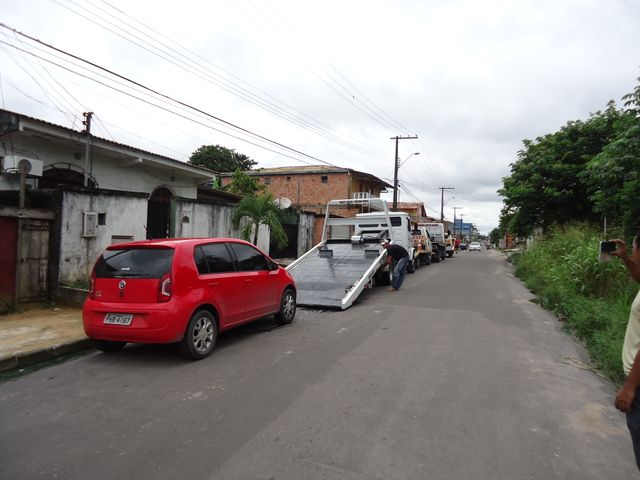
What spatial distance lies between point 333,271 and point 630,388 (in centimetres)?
879

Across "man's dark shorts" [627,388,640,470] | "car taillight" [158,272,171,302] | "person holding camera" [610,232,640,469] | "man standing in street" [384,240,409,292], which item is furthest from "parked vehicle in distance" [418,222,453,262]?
"man's dark shorts" [627,388,640,470]

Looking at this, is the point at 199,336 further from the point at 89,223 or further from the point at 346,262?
the point at 346,262

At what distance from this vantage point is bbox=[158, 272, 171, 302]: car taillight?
5152mm

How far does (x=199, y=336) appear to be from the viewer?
5445 millimetres

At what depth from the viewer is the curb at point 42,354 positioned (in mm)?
5047

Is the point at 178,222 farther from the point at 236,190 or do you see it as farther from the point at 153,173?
the point at 236,190

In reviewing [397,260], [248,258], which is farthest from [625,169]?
[248,258]

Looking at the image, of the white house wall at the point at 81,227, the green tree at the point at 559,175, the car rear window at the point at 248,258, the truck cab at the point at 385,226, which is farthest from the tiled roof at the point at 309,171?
the car rear window at the point at 248,258

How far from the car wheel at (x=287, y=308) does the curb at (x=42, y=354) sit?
2999 millimetres

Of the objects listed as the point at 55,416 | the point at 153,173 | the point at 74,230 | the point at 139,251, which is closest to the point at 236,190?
the point at 153,173

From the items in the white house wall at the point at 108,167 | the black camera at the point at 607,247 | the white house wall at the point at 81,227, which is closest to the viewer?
the black camera at the point at 607,247

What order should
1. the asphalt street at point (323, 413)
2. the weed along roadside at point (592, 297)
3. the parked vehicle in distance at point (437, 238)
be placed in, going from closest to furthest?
the asphalt street at point (323, 413), the weed along roadside at point (592, 297), the parked vehicle in distance at point (437, 238)

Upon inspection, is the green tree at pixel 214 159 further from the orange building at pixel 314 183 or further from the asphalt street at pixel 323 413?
the asphalt street at pixel 323 413

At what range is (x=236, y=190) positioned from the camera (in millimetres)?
24281
